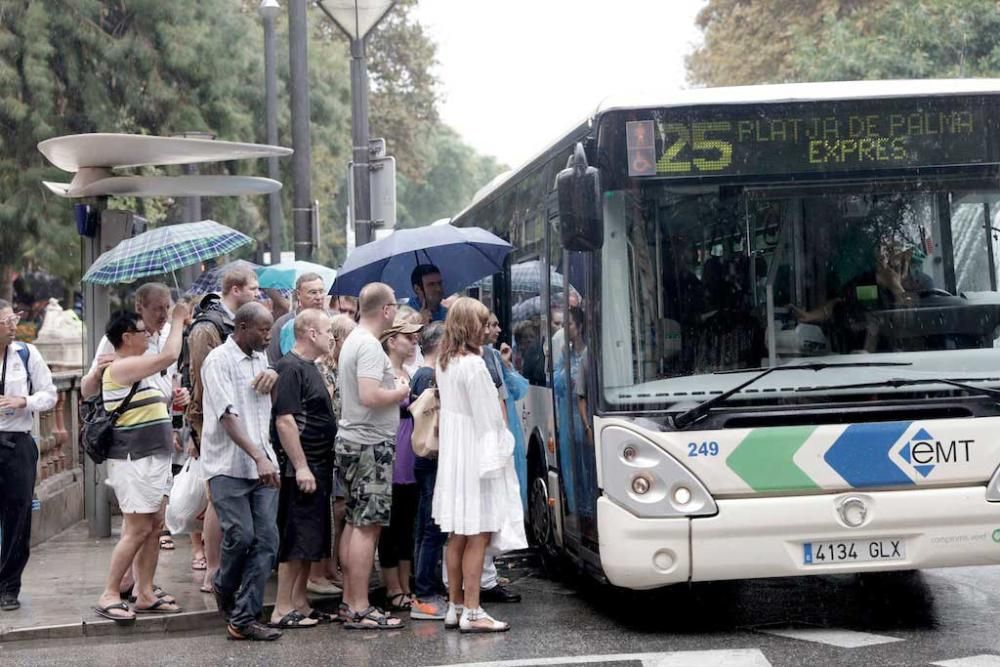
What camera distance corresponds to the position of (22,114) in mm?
25250

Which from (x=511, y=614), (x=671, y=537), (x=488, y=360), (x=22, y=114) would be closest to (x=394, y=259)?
(x=488, y=360)

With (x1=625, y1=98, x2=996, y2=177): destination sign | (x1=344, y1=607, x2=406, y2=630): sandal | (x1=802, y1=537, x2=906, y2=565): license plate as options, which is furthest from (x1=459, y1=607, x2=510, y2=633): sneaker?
(x1=625, y1=98, x2=996, y2=177): destination sign

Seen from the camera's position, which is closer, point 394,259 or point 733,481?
point 733,481

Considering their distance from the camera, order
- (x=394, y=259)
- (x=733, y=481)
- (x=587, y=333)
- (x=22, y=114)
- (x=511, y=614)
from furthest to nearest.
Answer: (x=22, y=114), (x=394, y=259), (x=511, y=614), (x=587, y=333), (x=733, y=481)

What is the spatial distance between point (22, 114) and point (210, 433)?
18.5m

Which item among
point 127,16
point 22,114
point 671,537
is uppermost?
point 127,16

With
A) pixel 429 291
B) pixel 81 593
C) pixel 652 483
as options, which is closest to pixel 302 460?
pixel 652 483

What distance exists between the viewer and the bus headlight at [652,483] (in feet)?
25.1

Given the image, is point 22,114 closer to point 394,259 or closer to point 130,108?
point 130,108

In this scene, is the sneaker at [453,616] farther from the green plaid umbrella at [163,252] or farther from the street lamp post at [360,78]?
the street lamp post at [360,78]

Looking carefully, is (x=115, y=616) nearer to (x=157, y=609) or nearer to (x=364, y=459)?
(x=157, y=609)

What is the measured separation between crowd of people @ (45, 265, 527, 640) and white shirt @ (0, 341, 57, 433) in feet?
0.07

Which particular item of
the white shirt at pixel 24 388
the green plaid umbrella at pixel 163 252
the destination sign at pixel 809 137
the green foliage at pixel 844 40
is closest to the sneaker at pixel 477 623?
the destination sign at pixel 809 137

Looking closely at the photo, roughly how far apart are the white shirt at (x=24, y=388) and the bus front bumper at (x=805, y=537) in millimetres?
3614
